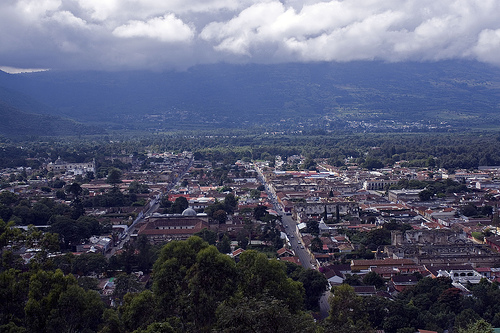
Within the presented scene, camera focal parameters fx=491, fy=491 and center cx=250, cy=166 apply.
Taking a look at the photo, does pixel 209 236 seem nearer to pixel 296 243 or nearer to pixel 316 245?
pixel 296 243

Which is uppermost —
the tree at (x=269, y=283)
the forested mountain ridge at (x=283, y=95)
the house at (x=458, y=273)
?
the forested mountain ridge at (x=283, y=95)

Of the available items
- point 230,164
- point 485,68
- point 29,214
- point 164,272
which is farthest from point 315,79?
point 164,272

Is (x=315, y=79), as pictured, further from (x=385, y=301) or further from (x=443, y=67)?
(x=385, y=301)

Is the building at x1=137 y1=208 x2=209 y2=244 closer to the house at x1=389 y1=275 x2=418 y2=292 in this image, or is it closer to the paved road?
the paved road

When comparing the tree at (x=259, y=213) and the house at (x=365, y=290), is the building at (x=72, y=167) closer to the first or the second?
the tree at (x=259, y=213)

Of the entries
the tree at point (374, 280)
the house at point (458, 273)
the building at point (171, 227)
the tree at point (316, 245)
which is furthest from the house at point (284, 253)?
the house at point (458, 273)
